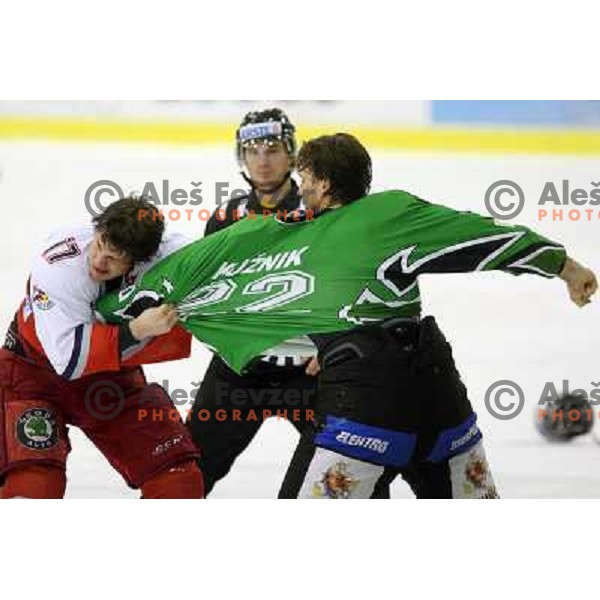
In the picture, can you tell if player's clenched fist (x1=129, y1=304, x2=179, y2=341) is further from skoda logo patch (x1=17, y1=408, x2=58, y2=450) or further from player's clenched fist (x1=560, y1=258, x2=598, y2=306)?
player's clenched fist (x1=560, y1=258, x2=598, y2=306)

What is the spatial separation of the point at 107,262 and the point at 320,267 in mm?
472

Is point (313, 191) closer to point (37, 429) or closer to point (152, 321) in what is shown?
point (152, 321)

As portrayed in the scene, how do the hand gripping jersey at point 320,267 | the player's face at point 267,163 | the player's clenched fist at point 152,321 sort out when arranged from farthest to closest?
the player's face at point 267,163
the player's clenched fist at point 152,321
the hand gripping jersey at point 320,267

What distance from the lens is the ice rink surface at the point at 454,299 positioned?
9.55ft

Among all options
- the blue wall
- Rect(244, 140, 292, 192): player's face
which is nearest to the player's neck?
Rect(244, 140, 292, 192): player's face

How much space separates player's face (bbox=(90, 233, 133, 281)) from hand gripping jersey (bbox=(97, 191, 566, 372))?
0.15ft

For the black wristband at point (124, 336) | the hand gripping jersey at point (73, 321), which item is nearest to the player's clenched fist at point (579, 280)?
the hand gripping jersey at point (73, 321)

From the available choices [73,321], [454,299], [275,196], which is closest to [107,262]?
[73,321]

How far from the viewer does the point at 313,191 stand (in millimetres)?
2766

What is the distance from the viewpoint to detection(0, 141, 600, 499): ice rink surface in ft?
9.55

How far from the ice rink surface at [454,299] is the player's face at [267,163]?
2.0 inches

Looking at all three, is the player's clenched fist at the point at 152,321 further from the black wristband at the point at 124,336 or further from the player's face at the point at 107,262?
the player's face at the point at 107,262

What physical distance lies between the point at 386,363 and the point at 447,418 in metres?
0.17

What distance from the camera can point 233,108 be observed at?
116 inches
